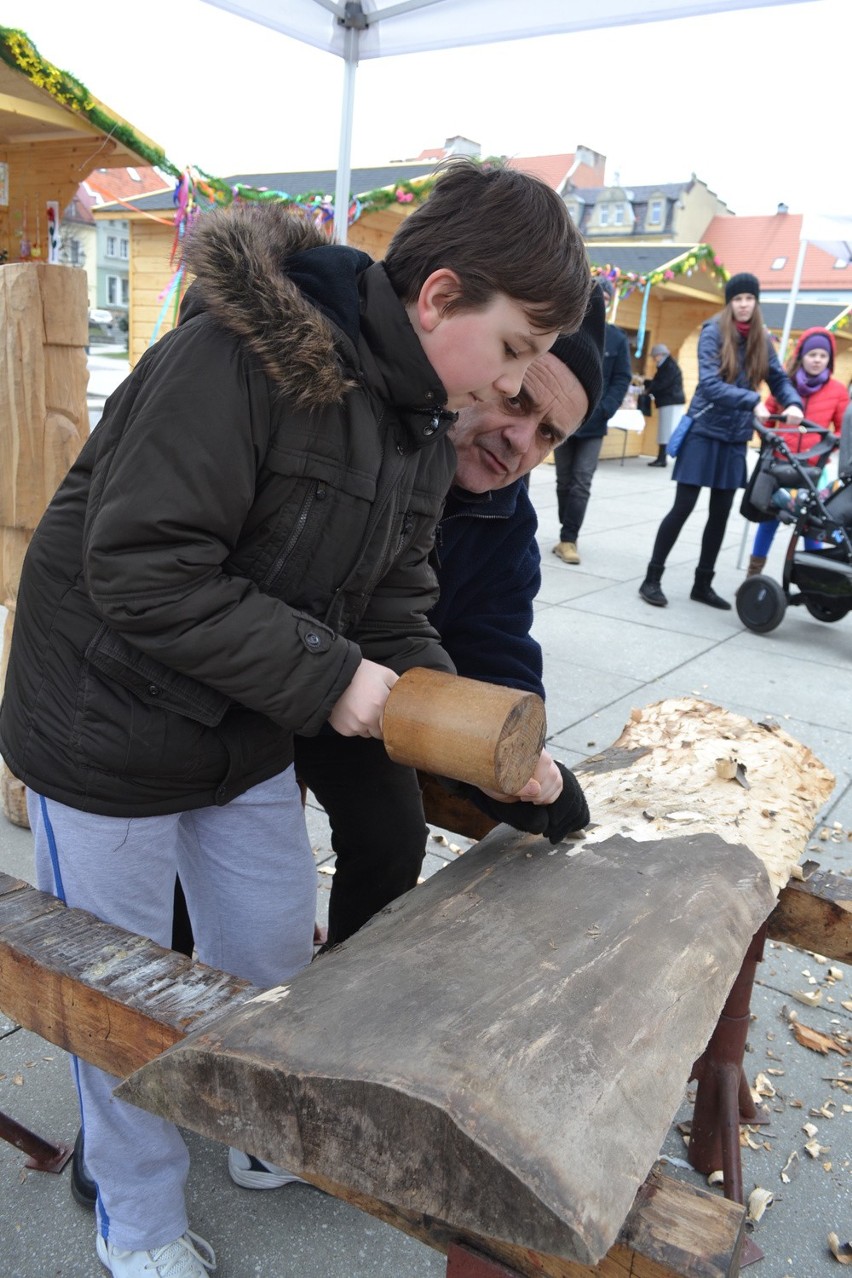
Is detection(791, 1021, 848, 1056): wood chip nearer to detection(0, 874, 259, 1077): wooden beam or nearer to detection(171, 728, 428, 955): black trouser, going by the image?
detection(171, 728, 428, 955): black trouser

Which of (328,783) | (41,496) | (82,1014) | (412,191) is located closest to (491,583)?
(328,783)

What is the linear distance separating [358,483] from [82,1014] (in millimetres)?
749

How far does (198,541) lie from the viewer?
119 centimetres

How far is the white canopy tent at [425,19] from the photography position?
335cm

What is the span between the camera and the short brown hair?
49.0 inches

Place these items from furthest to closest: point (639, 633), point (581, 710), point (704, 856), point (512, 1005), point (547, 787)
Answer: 1. point (639, 633)
2. point (581, 710)
3. point (704, 856)
4. point (547, 787)
5. point (512, 1005)

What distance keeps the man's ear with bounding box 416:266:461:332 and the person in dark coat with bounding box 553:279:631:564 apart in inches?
213

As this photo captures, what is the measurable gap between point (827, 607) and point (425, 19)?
3723 millimetres

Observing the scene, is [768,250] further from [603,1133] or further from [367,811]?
[603,1133]

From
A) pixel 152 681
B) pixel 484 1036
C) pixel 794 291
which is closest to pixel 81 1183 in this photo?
pixel 152 681

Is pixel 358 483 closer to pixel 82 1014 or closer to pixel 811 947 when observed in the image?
pixel 82 1014

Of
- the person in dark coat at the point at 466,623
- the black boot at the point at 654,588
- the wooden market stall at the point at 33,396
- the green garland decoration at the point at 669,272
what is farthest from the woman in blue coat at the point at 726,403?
the green garland decoration at the point at 669,272

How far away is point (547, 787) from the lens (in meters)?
1.50

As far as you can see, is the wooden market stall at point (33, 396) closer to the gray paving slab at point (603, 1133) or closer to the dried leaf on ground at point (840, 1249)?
the gray paving slab at point (603, 1133)
